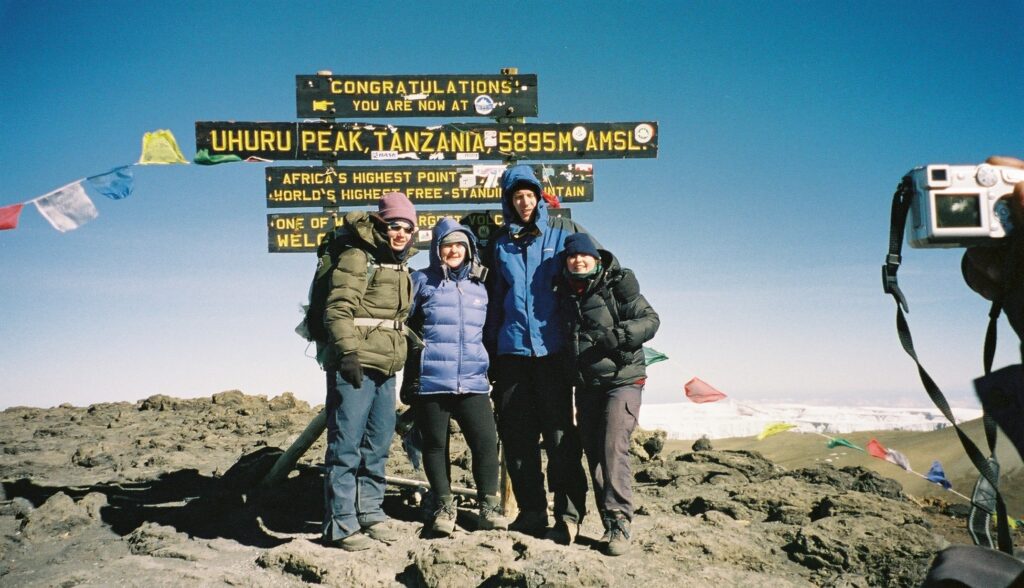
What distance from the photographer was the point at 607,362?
14.5ft

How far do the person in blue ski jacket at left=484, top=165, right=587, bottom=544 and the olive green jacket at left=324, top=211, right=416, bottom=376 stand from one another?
0.72 metres

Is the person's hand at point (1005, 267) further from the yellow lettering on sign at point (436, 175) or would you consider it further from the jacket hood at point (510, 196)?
the yellow lettering on sign at point (436, 175)

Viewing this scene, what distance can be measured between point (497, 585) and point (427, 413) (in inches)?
51.4

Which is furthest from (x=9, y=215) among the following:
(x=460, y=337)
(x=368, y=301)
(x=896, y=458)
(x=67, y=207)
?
(x=896, y=458)

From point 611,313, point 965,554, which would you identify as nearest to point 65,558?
point 611,313

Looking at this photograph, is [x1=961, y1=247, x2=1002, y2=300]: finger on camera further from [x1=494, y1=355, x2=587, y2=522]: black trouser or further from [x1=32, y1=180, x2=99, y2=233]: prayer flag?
[x1=32, y1=180, x2=99, y2=233]: prayer flag

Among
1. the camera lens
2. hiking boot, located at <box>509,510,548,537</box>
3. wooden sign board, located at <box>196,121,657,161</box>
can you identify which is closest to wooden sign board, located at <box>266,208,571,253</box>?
wooden sign board, located at <box>196,121,657,161</box>

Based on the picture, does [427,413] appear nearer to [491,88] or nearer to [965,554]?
[491,88]

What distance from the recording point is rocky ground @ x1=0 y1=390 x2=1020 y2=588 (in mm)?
3943

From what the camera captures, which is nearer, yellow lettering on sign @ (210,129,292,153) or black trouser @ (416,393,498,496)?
black trouser @ (416,393,498,496)

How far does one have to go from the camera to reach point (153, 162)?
5012 millimetres

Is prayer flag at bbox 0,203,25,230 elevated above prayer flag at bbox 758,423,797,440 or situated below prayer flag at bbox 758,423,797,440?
above

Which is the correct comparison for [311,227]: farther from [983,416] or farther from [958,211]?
[983,416]

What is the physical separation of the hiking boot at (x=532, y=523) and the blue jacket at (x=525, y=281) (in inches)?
45.7
